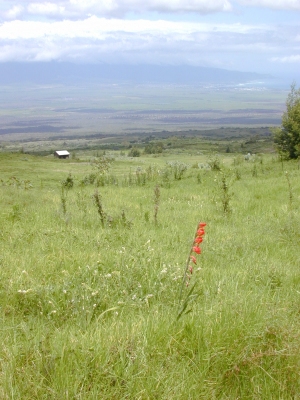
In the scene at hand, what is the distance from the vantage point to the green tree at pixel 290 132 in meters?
24.3

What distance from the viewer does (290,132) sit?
25078 mm

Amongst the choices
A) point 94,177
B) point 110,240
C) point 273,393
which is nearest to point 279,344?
point 273,393

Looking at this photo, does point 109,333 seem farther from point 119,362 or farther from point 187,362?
point 187,362

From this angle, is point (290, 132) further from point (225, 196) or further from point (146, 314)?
point (146, 314)

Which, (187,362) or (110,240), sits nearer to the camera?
(187,362)

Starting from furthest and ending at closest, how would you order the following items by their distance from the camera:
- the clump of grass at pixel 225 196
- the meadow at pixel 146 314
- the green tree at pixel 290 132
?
the green tree at pixel 290 132 < the clump of grass at pixel 225 196 < the meadow at pixel 146 314

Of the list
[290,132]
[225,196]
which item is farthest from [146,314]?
[290,132]

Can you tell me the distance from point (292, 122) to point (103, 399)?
24.4 meters

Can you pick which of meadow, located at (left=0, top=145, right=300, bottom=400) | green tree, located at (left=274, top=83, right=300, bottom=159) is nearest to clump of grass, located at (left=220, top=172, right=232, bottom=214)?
meadow, located at (left=0, top=145, right=300, bottom=400)

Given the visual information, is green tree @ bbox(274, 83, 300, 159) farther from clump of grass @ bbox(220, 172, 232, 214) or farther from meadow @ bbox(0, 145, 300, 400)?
meadow @ bbox(0, 145, 300, 400)

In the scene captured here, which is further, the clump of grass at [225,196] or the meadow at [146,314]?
the clump of grass at [225,196]

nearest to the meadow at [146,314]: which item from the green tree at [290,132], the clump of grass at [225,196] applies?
the clump of grass at [225,196]

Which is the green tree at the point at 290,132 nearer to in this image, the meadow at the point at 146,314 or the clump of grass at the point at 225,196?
the clump of grass at the point at 225,196

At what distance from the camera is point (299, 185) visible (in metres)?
11.9
